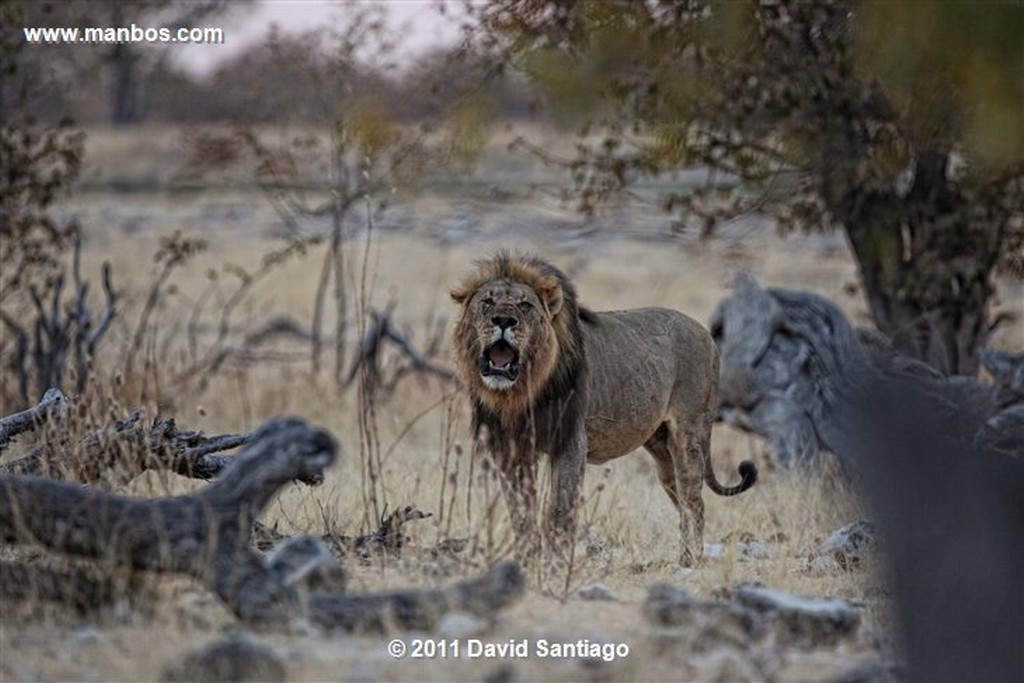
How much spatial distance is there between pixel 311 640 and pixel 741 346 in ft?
23.9

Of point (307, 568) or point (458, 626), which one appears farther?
point (307, 568)

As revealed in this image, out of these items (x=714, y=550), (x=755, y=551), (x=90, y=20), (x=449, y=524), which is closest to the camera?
(x=449, y=524)

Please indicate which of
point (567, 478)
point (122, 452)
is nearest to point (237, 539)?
point (122, 452)

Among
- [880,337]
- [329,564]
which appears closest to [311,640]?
[329,564]

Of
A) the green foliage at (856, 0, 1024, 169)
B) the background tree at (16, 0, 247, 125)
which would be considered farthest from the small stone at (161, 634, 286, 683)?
the background tree at (16, 0, 247, 125)

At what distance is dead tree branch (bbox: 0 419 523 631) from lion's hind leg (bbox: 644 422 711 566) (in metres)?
3.22

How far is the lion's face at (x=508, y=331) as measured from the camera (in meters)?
8.26

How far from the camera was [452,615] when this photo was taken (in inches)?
235

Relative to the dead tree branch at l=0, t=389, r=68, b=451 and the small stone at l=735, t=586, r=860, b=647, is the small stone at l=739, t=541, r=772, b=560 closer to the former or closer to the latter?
the small stone at l=735, t=586, r=860, b=647

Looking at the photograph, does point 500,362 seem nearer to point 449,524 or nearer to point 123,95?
point 449,524

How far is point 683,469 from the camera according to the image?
955cm

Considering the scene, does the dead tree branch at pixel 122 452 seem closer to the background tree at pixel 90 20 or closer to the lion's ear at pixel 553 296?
the lion's ear at pixel 553 296

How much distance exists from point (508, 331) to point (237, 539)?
2477mm

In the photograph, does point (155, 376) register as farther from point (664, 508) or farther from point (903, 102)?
point (903, 102)
